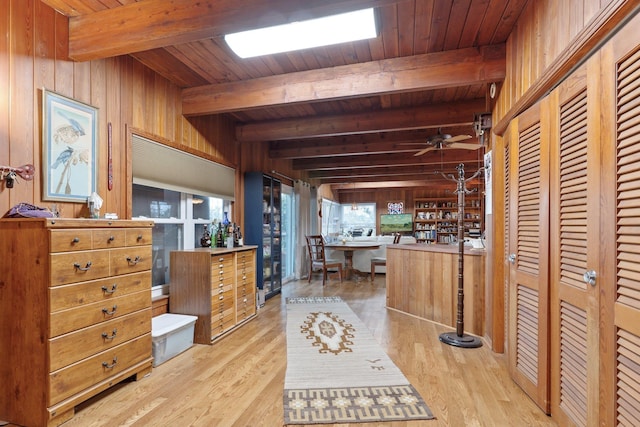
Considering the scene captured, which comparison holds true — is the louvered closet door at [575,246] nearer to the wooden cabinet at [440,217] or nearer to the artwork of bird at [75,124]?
the artwork of bird at [75,124]

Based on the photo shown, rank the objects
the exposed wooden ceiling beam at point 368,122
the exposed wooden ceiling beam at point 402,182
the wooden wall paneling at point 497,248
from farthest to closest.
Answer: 1. the exposed wooden ceiling beam at point 402,182
2. the exposed wooden ceiling beam at point 368,122
3. the wooden wall paneling at point 497,248

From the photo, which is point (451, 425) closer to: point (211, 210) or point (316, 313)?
point (316, 313)

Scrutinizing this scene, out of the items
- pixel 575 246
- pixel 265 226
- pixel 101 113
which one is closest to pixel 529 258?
pixel 575 246

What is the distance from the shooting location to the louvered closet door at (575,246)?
1.51m

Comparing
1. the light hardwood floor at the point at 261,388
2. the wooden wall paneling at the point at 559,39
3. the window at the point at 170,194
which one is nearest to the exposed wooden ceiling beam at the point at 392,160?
the window at the point at 170,194

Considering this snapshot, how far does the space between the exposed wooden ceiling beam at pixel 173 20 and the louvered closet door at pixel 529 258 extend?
1.31 meters

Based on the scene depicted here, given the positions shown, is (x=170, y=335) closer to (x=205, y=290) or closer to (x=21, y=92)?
(x=205, y=290)

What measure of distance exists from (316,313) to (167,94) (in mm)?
3025

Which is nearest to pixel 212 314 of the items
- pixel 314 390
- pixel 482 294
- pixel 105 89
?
pixel 314 390

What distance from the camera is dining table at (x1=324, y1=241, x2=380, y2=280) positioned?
6379 millimetres

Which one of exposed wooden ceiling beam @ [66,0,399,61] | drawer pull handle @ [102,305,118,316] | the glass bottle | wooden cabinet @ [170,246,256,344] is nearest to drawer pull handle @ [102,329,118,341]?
drawer pull handle @ [102,305,118,316]

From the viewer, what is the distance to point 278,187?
5.83 m

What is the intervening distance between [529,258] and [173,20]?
2.77 metres

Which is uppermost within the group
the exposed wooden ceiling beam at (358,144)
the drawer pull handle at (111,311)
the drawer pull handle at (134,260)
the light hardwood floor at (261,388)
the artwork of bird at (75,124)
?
the exposed wooden ceiling beam at (358,144)
